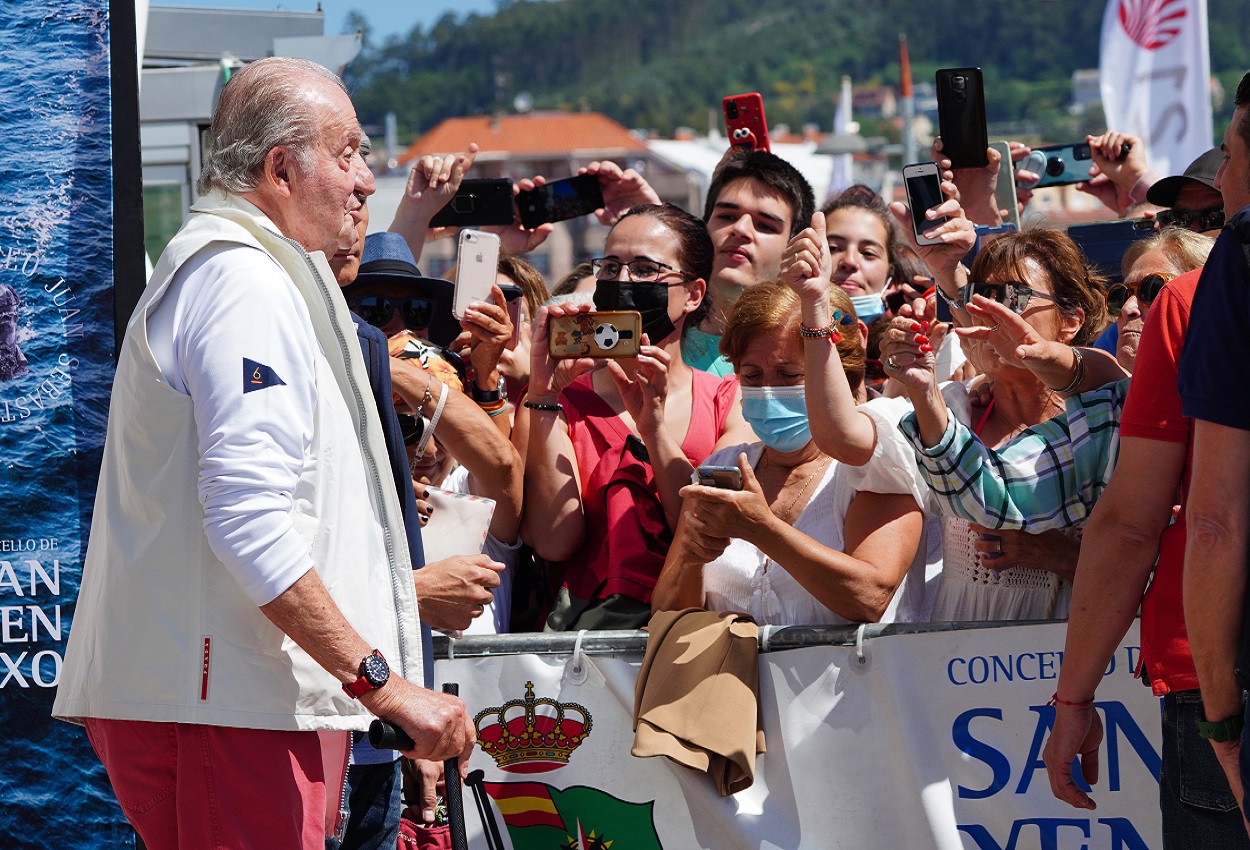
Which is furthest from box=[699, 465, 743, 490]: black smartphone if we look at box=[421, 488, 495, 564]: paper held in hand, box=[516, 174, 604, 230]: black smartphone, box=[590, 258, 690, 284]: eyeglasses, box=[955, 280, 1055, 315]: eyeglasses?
box=[516, 174, 604, 230]: black smartphone

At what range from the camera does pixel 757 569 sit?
3.75 metres

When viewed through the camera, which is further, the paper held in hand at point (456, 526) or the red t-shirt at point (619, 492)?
the red t-shirt at point (619, 492)

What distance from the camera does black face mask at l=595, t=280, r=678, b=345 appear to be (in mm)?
4207

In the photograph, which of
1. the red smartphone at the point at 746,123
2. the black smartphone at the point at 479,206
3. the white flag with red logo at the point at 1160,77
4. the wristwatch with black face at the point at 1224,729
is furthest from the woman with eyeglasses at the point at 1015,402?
the white flag with red logo at the point at 1160,77

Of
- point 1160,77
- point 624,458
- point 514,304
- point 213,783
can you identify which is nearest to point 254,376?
point 213,783

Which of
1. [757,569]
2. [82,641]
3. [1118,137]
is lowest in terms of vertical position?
[757,569]

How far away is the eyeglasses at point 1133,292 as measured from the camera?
3668 mm

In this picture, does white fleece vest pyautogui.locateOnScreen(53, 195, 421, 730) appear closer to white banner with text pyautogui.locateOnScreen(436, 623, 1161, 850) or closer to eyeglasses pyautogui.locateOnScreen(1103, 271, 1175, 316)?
white banner with text pyautogui.locateOnScreen(436, 623, 1161, 850)

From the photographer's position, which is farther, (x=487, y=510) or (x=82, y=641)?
(x=487, y=510)

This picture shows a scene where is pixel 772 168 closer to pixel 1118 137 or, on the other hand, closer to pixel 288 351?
pixel 1118 137

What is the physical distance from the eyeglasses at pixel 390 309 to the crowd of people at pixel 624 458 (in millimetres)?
10

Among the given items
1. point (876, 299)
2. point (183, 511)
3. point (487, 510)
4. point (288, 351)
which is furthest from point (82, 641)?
point (876, 299)

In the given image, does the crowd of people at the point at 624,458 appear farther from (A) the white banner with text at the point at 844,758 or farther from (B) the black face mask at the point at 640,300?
(A) the white banner with text at the point at 844,758

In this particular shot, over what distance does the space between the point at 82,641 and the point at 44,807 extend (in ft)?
4.29
